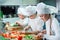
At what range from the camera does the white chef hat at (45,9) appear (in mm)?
1232

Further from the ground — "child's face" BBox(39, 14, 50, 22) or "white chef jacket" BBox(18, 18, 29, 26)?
"child's face" BBox(39, 14, 50, 22)

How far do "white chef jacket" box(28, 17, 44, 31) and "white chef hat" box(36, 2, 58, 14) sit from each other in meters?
0.07

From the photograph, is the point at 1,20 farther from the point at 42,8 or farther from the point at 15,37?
the point at 42,8

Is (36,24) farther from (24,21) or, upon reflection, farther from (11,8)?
(11,8)

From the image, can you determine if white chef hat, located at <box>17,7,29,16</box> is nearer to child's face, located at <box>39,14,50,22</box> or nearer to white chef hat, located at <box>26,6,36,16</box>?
white chef hat, located at <box>26,6,36,16</box>

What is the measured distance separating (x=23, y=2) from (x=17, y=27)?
0.20 metres

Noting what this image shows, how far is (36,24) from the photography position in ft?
4.18

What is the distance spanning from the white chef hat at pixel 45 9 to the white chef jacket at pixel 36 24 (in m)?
0.07

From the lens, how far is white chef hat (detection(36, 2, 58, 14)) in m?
1.23

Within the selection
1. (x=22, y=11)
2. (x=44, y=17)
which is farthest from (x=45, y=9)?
(x=22, y=11)

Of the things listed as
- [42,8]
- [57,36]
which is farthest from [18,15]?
[57,36]

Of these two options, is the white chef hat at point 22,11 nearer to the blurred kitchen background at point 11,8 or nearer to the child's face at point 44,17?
the blurred kitchen background at point 11,8

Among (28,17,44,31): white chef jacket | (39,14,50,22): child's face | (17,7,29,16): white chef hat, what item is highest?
(17,7,29,16): white chef hat

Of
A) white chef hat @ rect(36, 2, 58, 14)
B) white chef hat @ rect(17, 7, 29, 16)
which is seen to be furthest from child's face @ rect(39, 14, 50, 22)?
white chef hat @ rect(17, 7, 29, 16)
